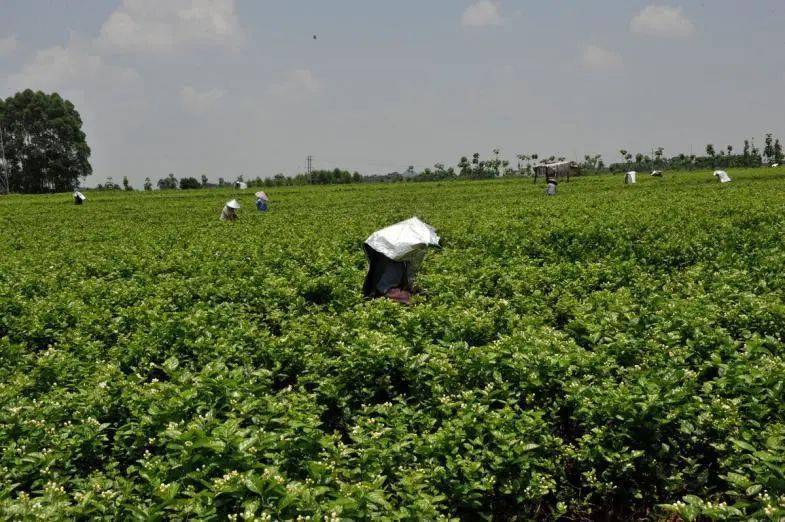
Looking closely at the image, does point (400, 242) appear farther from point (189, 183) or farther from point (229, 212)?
point (189, 183)

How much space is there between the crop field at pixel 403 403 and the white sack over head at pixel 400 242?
78 cm

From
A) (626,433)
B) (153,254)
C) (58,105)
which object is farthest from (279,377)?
(58,105)

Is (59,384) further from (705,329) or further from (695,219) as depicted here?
(695,219)

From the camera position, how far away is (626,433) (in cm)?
384

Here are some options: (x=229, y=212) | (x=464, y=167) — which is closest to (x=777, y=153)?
(x=464, y=167)

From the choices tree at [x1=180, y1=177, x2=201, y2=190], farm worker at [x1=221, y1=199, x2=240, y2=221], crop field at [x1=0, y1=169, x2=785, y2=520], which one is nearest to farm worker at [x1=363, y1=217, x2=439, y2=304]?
crop field at [x1=0, y1=169, x2=785, y2=520]

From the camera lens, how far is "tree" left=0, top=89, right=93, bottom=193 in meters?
74.8

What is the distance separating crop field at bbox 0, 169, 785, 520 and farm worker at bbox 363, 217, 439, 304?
487 mm

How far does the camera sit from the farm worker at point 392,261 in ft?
29.3

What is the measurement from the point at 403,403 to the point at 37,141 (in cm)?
8752

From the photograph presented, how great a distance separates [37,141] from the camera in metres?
74.6

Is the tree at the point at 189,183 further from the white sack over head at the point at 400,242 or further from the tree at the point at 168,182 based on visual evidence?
the white sack over head at the point at 400,242

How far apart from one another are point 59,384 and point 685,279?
844cm

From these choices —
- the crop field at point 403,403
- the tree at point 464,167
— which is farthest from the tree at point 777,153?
the crop field at point 403,403
